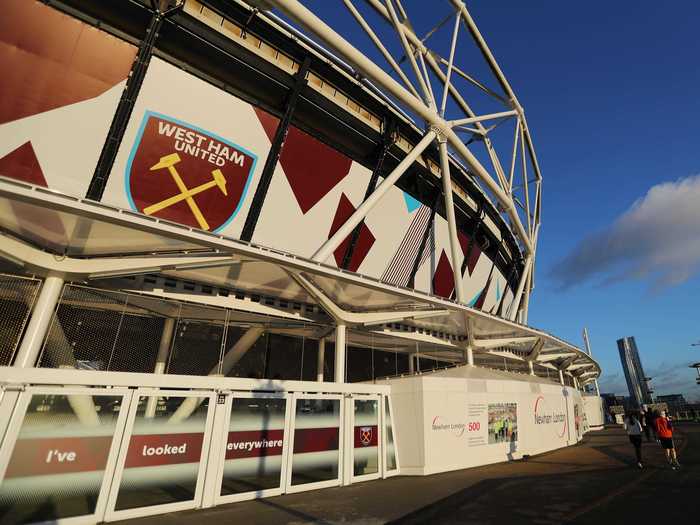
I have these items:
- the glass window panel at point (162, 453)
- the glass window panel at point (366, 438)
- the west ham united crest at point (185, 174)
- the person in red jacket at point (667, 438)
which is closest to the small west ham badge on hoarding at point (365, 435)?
the glass window panel at point (366, 438)

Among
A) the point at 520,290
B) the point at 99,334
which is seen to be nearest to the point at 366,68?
the point at 99,334

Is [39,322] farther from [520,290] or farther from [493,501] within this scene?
[520,290]

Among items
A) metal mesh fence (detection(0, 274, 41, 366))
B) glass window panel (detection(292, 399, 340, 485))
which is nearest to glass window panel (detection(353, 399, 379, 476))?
glass window panel (detection(292, 399, 340, 485))

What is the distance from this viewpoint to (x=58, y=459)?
261 inches

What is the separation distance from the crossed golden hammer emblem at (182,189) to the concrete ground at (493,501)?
35.2ft

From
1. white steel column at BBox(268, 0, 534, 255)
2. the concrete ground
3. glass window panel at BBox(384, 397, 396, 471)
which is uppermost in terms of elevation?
white steel column at BBox(268, 0, 534, 255)

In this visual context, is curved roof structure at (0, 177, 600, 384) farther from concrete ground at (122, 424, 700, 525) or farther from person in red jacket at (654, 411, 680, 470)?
person in red jacket at (654, 411, 680, 470)

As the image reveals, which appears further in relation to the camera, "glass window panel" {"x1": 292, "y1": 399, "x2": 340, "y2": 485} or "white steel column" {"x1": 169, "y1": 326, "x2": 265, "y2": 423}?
"white steel column" {"x1": 169, "y1": 326, "x2": 265, "y2": 423}

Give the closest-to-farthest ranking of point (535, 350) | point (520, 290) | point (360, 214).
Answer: point (360, 214) → point (535, 350) → point (520, 290)

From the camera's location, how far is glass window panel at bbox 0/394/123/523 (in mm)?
6203

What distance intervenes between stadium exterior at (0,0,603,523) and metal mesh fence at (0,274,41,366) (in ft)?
0.14

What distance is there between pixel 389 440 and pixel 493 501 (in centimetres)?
470

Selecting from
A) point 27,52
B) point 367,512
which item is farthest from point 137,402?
point 27,52

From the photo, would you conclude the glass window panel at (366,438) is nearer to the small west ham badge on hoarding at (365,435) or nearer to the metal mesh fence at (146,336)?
the small west ham badge on hoarding at (365,435)
